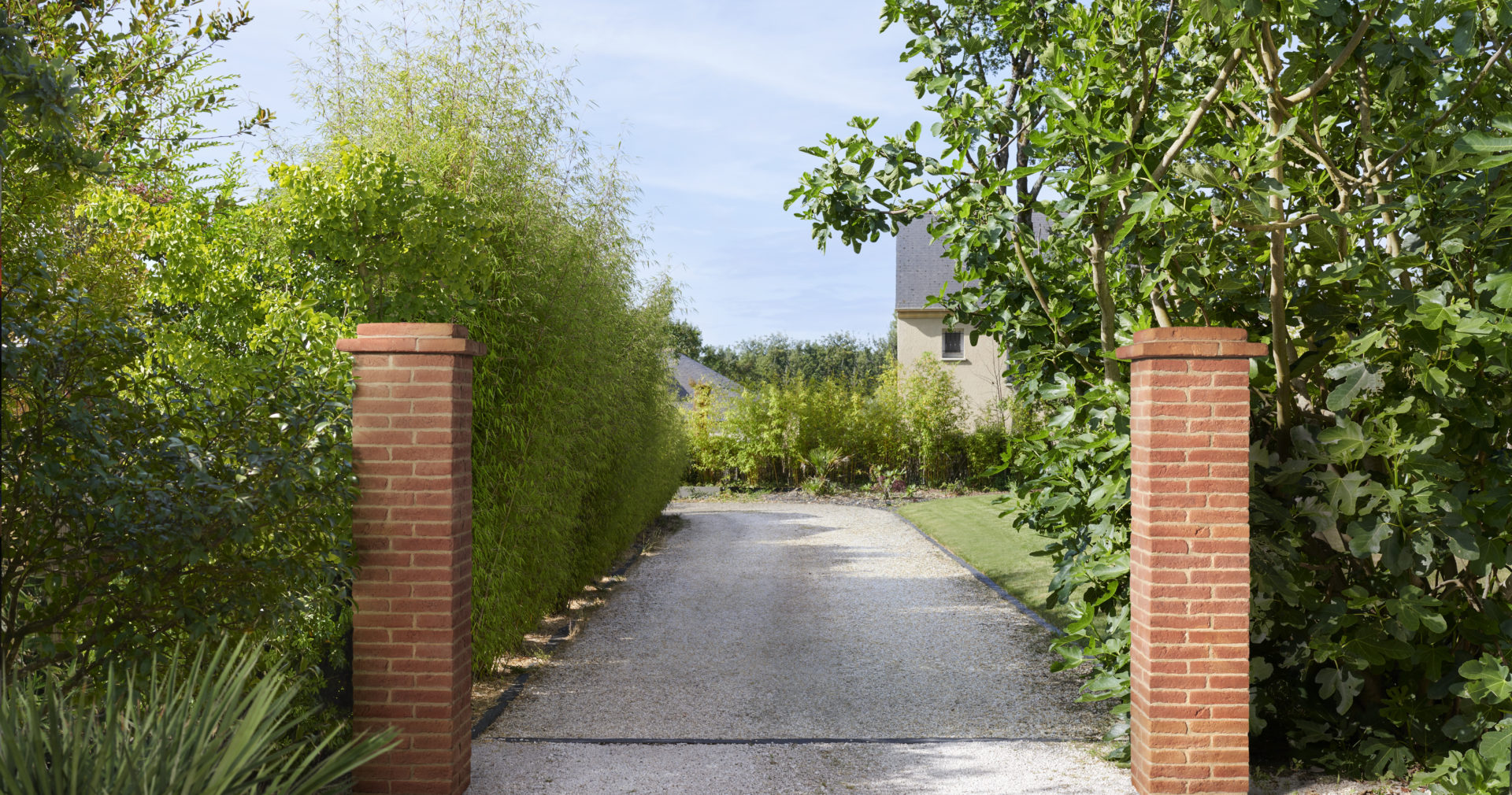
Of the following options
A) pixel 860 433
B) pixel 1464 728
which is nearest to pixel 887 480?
pixel 860 433

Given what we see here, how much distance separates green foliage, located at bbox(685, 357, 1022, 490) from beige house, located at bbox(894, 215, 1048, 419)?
9.47ft

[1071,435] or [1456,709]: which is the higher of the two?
[1071,435]

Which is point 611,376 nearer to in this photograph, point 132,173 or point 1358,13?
point 132,173

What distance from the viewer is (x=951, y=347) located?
2266 centimetres

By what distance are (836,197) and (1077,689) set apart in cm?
327

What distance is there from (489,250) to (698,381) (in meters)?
23.1

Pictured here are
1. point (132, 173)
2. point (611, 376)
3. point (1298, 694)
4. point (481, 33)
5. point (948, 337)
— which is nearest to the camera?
point (1298, 694)

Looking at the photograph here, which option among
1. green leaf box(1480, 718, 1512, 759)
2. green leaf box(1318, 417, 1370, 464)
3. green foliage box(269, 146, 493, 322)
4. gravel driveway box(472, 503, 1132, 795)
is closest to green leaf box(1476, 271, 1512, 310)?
green leaf box(1318, 417, 1370, 464)

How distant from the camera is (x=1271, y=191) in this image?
2.96 metres

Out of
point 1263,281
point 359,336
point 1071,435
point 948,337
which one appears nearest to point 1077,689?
point 1071,435

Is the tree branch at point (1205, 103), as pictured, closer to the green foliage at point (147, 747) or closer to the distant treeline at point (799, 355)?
the green foliage at point (147, 747)

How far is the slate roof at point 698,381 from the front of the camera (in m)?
19.9

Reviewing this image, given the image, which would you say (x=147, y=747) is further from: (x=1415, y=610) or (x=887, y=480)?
(x=887, y=480)

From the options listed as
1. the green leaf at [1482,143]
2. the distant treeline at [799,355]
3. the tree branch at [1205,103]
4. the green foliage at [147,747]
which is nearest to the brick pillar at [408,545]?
the green foliage at [147,747]
